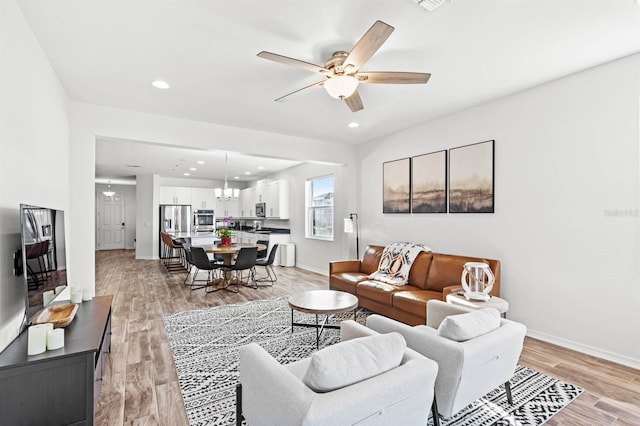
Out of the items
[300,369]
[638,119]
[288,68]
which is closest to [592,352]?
[638,119]

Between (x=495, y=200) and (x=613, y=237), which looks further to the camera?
(x=495, y=200)

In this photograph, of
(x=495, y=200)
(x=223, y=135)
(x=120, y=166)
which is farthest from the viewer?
(x=120, y=166)

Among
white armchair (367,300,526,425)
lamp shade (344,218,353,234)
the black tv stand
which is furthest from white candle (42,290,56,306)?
lamp shade (344,218,353,234)

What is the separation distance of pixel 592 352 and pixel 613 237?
1101 millimetres

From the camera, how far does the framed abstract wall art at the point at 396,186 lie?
4.91 metres

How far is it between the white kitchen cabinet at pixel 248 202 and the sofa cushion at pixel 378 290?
6.53 m

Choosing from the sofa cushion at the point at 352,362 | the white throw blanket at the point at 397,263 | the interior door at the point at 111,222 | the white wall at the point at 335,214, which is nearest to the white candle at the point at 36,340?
the sofa cushion at the point at 352,362

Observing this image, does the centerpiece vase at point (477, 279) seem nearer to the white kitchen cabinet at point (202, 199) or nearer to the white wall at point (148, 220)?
the white kitchen cabinet at point (202, 199)

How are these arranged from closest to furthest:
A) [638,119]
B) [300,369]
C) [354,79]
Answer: [300,369]
[354,79]
[638,119]

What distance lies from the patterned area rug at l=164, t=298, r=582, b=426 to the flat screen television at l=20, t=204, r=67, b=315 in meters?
1.19

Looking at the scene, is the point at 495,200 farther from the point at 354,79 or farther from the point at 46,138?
the point at 46,138

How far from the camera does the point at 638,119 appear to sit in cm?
273

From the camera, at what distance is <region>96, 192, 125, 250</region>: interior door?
472 inches

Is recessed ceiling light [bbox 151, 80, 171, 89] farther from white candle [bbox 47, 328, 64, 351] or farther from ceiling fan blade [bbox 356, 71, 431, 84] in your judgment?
white candle [bbox 47, 328, 64, 351]
